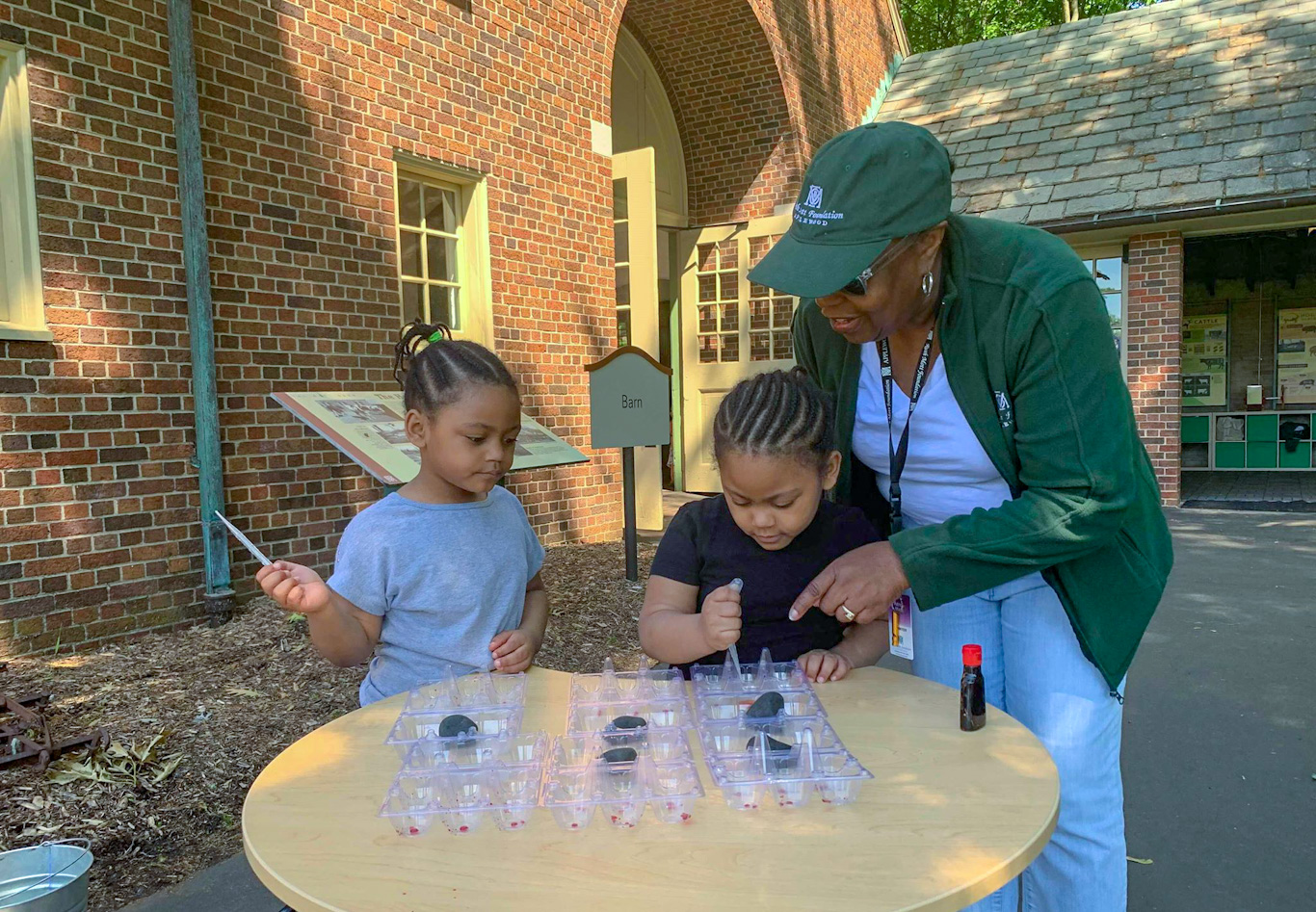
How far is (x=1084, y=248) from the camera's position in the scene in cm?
1009

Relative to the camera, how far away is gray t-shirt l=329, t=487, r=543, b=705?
6.72ft

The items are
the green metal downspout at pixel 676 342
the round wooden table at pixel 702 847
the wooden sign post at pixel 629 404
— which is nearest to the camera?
the round wooden table at pixel 702 847

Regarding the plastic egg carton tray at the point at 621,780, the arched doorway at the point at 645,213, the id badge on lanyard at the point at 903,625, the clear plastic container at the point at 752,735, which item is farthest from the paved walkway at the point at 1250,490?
the plastic egg carton tray at the point at 621,780

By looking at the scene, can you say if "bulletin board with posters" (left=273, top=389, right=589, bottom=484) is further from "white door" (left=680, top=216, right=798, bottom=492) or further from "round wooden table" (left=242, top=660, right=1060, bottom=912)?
"white door" (left=680, top=216, right=798, bottom=492)

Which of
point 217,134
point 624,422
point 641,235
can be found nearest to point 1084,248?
point 641,235

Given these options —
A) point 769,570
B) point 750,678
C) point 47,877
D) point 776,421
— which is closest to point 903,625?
point 769,570

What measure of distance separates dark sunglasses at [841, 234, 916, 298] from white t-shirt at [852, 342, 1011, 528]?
281 millimetres

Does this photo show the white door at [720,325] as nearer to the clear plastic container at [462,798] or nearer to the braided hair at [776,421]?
the braided hair at [776,421]

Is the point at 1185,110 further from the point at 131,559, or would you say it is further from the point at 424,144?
the point at 131,559

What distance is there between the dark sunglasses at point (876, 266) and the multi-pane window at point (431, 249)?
4.95 metres

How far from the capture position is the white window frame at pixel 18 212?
418 centimetres

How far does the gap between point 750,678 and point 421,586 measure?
31.6 inches

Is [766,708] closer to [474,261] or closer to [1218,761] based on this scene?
[1218,761]

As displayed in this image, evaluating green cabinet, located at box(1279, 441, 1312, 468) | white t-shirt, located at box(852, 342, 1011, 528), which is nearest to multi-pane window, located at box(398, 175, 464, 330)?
white t-shirt, located at box(852, 342, 1011, 528)
